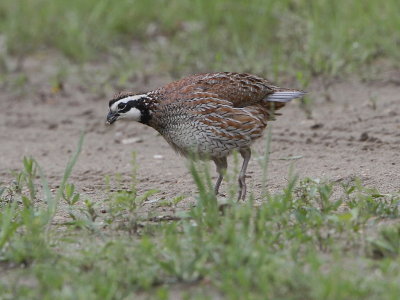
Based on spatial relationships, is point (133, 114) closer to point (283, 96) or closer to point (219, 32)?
point (283, 96)

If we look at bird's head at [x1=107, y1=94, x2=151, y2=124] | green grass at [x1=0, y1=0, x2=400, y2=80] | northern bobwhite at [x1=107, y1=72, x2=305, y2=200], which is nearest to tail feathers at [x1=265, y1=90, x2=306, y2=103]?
northern bobwhite at [x1=107, y1=72, x2=305, y2=200]

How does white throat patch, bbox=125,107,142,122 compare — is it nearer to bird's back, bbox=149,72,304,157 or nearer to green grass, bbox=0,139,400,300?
bird's back, bbox=149,72,304,157

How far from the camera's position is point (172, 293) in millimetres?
4234

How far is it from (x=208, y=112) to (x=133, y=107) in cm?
61

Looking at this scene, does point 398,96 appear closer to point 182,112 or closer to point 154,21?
point 182,112

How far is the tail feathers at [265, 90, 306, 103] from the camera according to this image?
6639 mm

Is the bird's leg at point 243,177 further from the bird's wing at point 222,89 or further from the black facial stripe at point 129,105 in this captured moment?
the black facial stripe at point 129,105

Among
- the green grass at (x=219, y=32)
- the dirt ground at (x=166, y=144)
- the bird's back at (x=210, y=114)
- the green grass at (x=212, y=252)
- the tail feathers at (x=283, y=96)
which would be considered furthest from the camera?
the green grass at (x=219, y=32)

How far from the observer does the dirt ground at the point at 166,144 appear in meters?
6.81

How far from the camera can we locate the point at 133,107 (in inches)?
251

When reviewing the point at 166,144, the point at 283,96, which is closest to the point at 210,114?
the point at 283,96

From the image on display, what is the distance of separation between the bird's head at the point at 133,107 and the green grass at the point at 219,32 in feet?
6.98

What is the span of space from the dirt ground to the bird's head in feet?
2.09

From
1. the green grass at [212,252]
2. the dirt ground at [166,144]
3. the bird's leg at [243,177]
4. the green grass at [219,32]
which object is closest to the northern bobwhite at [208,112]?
the bird's leg at [243,177]
